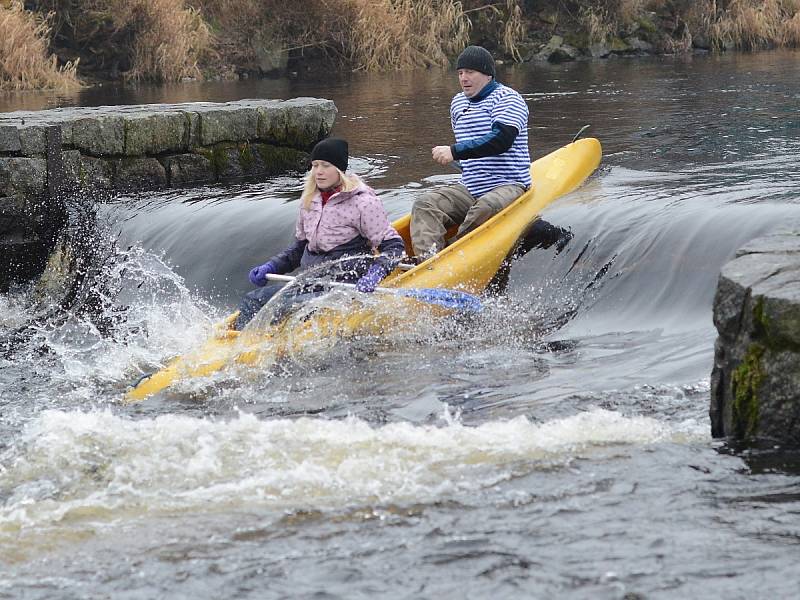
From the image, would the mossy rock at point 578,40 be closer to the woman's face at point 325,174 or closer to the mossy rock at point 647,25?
the mossy rock at point 647,25

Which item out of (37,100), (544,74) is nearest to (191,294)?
(37,100)

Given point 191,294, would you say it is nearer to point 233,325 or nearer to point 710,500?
point 233,325

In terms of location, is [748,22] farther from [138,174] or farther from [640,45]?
[138,174]

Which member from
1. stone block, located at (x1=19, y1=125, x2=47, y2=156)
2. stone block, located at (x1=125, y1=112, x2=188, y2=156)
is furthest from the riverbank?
stone block, located at (x1=19, y1=125, x2=47, y2=156)

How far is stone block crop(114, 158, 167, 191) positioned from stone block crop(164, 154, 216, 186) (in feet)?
0.29

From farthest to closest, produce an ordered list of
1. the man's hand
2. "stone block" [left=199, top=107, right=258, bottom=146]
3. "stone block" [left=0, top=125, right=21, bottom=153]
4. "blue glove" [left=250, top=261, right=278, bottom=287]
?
1. "stone block" [left=199, top=107, right=258, bottom=146]
2. "stone block" [left=0, top=125, right=21, bottom=153]
3. the man's hand
4. "blue glove" [left=250, top=261, right=278, bottom=287]

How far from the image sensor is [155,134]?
11.1 m

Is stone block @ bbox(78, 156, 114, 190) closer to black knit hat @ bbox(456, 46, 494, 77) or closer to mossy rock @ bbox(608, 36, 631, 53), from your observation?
black knit hat @ bbox(456, 46, 494, 77)

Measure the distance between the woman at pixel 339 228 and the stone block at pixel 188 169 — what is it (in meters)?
4.17

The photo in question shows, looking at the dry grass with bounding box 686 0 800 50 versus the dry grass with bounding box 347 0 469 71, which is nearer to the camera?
the dry grass with bounding box 347 0 469 71

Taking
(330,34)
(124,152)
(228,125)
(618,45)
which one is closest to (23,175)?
(124,152)

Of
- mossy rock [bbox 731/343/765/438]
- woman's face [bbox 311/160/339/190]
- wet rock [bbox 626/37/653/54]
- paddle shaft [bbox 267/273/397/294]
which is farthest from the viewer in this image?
wet rock [bbox 626/37/653/54]

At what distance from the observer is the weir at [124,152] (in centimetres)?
1011

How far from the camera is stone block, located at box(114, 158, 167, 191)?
35.7ft
